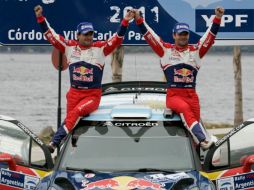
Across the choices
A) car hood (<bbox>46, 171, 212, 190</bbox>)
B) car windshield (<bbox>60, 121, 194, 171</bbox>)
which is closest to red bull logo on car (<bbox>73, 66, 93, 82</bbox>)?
car windshield (<bbox>60, 121, 194, 171</bbox>)

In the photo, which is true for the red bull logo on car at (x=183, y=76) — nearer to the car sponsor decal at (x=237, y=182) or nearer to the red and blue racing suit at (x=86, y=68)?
the red and blue racing suit at (x=86, y=68)

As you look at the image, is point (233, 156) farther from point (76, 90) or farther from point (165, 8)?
point (165, 8)

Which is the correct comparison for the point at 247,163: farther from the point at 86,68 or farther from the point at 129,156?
the point at 86,68

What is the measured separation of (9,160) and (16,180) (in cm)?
49

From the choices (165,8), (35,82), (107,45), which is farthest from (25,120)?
(35,82)

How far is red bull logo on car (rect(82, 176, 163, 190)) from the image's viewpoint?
8.35 metres

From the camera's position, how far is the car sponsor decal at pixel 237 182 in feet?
29.6

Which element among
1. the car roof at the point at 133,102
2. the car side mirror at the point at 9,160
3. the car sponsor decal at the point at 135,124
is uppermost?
the car roof at the point at 133,102

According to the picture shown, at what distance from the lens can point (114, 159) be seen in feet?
29.6

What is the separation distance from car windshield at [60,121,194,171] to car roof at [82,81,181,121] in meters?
0.11

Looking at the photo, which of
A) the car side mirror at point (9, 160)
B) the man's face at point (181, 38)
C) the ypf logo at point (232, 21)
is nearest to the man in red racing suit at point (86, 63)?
the man's face at point (181, 38)

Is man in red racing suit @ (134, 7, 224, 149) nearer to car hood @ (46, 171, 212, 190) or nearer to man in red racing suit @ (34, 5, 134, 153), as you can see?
man in red racing suit @ (34, 5, 134, 153)

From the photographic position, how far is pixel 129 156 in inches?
356

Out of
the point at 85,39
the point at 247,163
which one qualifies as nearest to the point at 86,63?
the point at 85,39
